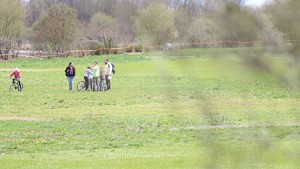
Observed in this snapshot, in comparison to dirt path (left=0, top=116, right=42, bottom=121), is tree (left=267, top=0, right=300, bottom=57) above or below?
above

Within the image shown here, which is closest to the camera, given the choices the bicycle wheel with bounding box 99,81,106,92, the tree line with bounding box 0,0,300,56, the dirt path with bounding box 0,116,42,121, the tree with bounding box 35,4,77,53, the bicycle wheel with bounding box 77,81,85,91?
the tree line with bounding box 0,0,300,56

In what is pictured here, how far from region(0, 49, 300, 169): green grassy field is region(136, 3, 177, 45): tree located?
0.08 meters

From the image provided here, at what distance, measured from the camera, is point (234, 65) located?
9.61 ft

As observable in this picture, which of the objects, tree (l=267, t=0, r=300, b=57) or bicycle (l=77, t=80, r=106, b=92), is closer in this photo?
tree (l=267, t=0, r=300, b=57)

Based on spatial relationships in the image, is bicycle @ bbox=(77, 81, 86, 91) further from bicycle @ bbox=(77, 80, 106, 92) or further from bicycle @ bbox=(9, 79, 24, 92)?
bicycle @ bbox=(9, 79, 24, 92)

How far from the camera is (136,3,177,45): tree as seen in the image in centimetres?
274

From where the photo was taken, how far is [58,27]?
71875 millimetres

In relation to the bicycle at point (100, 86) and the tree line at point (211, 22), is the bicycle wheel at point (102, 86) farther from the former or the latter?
the tree line at point (211, 22)

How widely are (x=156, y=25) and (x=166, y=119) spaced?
1606 centimetres

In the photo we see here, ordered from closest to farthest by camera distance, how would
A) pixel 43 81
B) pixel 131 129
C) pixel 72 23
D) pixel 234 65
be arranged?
1. pixel 234 65
2. pixel 131 129
3. pixel 43 81
4. pixel 72 23

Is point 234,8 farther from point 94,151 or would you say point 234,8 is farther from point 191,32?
point 94,151

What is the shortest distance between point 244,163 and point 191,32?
974 millimetres

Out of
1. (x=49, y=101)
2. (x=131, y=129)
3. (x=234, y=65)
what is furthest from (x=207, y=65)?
(x=49, y=101)

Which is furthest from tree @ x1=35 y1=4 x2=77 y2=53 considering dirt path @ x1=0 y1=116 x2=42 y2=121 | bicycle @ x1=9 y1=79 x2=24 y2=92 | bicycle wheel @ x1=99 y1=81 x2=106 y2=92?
dirt path @ x1=0 y1=116 x2=42 y2=121
